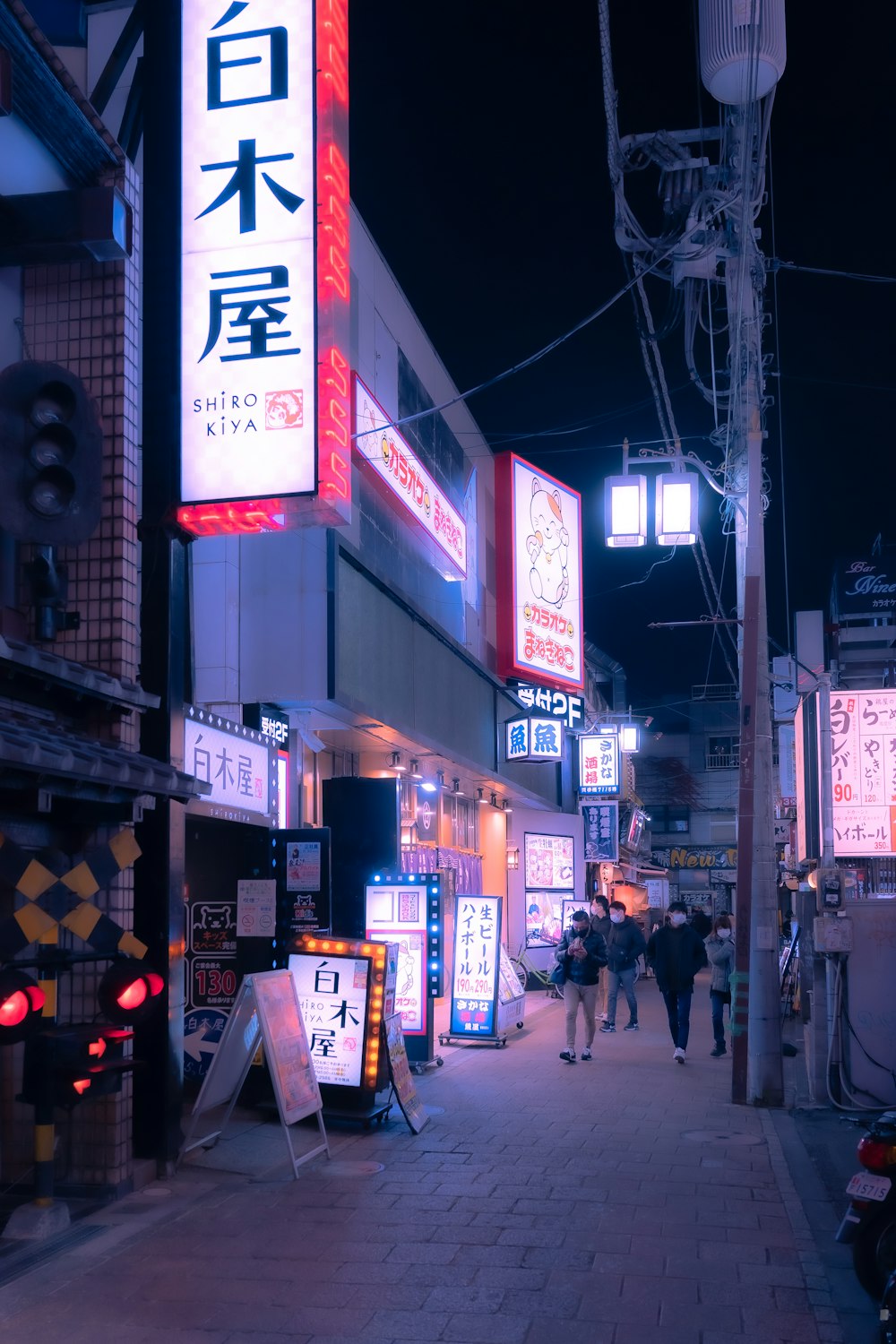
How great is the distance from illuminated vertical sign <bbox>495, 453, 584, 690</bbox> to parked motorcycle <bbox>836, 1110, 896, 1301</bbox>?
19764mm

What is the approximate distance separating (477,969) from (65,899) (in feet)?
32.7

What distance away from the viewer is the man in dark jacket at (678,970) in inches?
A: 635

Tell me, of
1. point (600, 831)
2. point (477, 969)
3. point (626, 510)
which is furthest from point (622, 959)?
point (600, 831)

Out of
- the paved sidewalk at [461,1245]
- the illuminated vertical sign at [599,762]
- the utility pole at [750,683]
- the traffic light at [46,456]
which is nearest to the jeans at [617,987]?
the utility pole at [750,683]

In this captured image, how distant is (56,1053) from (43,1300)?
67.5 inches

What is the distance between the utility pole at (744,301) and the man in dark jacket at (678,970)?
2.53 meters

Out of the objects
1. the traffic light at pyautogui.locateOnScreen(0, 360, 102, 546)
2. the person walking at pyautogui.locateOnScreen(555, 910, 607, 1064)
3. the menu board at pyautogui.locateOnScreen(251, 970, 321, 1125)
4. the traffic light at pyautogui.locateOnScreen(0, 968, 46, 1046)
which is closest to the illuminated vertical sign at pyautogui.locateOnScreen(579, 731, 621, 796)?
the person walking at pyautogui.locateOnScreen(555, 910, 607, 1064)

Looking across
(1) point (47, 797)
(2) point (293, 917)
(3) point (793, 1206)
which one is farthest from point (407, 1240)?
(2) point (293, 917)

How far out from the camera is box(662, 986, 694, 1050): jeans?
16094mm

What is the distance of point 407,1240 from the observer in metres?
7.65

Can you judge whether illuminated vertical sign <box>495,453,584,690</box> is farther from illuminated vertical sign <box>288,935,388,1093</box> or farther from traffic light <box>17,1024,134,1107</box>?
traffic light <box>17,1024,134,1107</box>

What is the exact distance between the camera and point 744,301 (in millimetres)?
14055

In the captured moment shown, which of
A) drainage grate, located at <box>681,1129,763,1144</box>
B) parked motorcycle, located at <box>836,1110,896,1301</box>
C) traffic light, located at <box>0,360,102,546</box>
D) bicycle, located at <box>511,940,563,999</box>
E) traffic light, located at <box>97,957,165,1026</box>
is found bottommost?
bicycle, located at <box>511,940,563,999</box>

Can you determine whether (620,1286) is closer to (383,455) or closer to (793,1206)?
(793,1206)
